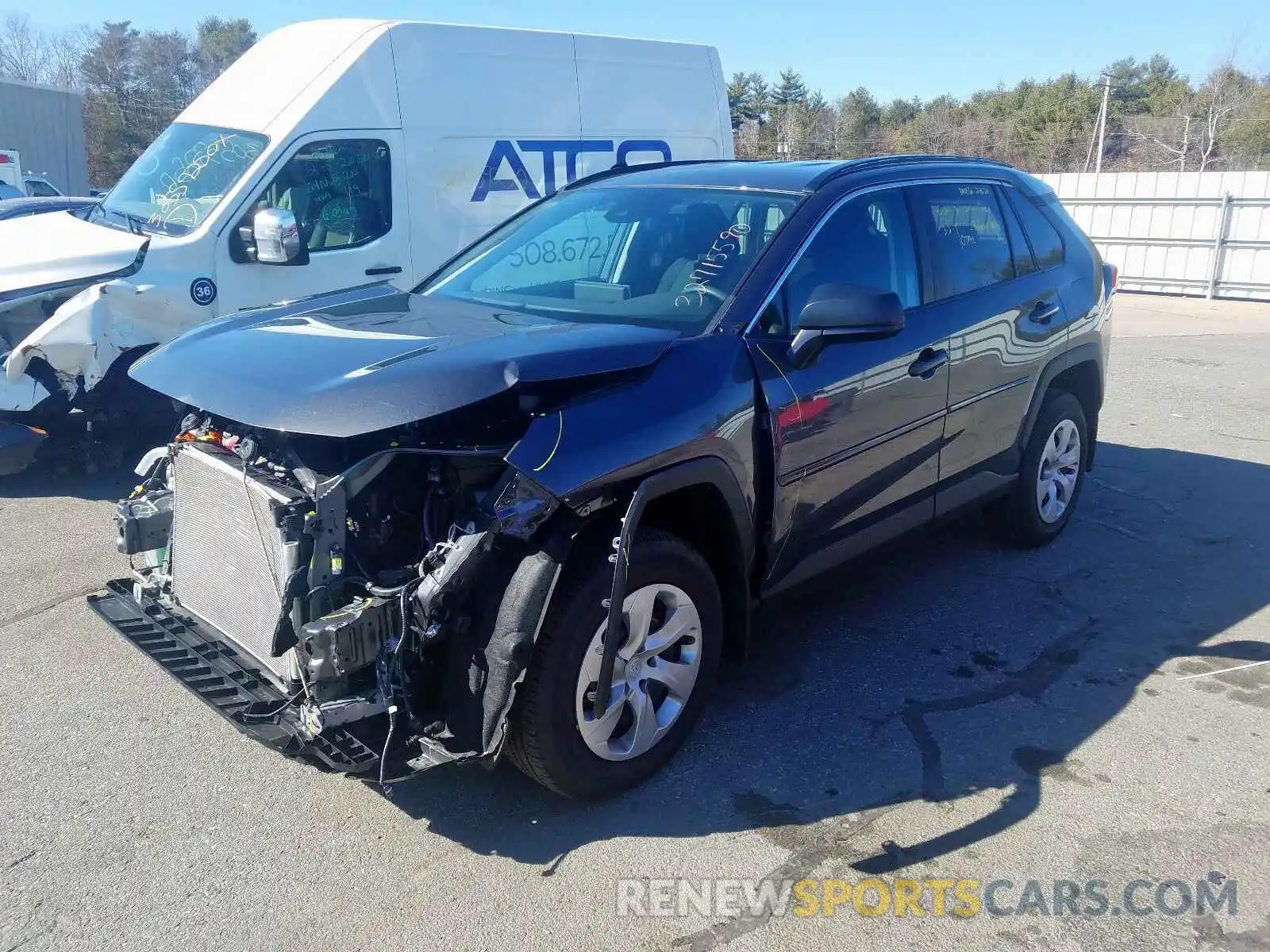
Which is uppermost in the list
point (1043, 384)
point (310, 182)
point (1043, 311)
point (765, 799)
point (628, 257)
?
point (310, 182)

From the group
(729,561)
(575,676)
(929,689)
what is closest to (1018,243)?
(929,689)

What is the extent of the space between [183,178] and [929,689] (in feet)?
19.7

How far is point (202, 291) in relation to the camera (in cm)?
651

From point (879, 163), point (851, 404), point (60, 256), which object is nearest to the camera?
point (851, 404)

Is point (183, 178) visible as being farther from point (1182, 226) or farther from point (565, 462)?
point (1182, 226)

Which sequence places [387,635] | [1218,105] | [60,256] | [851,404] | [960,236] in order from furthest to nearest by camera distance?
[1218,105] → [60,256] → [960,236] → [851,404] → [387,635]

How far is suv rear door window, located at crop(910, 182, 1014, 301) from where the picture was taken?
177 inches

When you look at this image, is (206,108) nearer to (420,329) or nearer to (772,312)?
(420,329)

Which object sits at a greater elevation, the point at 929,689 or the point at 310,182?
the point at 310,182

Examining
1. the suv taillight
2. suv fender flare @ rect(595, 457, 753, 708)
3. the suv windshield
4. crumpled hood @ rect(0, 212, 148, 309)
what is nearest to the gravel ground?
suv fender flare @ rect(595, 457, 753, 708)

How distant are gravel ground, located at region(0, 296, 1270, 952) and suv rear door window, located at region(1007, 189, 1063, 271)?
1.67 metres

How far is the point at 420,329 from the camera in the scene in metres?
3.55

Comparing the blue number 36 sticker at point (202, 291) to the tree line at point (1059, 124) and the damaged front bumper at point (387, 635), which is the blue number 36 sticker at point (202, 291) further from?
the tree line at point (1059, 124)

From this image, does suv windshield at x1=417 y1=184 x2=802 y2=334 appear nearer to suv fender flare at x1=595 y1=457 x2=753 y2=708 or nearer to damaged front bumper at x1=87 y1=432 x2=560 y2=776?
suv fender flare at x1=595 y1=457 x2=753 y2=708
